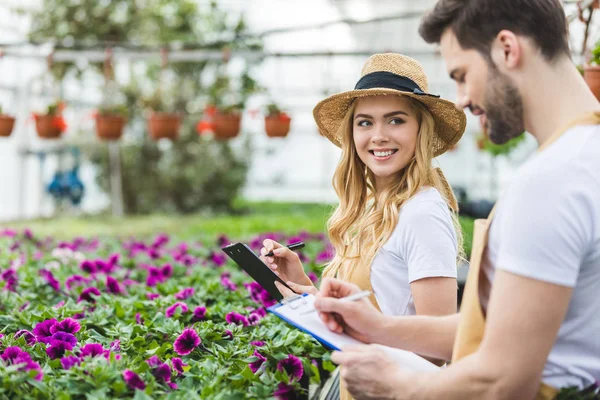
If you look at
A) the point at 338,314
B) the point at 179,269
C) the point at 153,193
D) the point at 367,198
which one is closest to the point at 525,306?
the point at 338,314

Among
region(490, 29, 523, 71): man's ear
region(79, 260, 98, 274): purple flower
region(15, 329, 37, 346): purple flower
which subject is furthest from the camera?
region(79, 260, 98, 274): purple flower

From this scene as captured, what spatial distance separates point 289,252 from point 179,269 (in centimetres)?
196

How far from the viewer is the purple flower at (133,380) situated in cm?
150

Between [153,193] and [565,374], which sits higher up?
[565,374]

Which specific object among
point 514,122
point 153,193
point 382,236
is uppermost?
point 514,122

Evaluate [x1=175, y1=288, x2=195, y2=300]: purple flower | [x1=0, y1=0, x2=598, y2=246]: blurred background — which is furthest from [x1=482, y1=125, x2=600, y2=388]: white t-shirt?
[x1=0, y1=0, x2=598, y2=246]: blurred background

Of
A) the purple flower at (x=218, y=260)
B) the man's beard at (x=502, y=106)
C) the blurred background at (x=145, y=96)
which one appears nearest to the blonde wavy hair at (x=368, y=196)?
the man's beard at (x=502, y=106)

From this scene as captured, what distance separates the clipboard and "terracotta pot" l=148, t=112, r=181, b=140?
6827 millimetres

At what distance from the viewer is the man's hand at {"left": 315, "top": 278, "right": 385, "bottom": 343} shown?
144cm

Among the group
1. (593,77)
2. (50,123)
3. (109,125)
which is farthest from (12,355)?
(50,123)

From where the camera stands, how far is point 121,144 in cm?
1307

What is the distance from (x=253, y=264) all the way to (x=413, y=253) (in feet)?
1.35

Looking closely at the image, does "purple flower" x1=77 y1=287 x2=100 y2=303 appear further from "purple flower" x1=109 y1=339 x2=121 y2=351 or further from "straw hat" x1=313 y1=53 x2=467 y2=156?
"straw hat" x1=313 y1=53 x2=467 y2=156

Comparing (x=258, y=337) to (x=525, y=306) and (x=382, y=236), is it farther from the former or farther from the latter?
(x=525, y=306)
